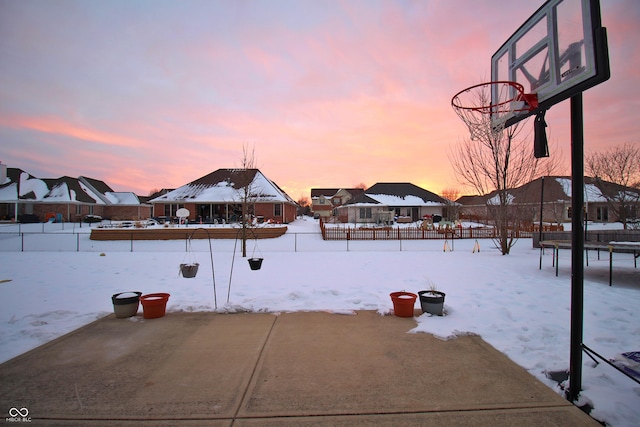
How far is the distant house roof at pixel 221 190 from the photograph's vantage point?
3588 centimetres

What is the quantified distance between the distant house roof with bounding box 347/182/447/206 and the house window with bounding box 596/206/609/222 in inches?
763

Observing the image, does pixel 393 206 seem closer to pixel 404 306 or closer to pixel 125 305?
pixel 404 306

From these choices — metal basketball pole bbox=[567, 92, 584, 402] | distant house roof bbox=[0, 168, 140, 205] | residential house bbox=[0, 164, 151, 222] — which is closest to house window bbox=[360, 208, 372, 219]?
residential house bbox=[0, 164, 151, 222]

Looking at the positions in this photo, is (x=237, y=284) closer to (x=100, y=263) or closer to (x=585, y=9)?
(x=100, y=263)

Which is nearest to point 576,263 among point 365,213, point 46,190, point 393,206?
point 365,213

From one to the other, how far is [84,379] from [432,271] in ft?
30.4

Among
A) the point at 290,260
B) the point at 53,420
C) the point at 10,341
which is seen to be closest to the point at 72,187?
the point at 290,260

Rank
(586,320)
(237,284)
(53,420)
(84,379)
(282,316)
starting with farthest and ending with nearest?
(237,284) < (282,316) < (586,320) < (84,379) < (53,420)

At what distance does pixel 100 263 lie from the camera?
1230 centimetres

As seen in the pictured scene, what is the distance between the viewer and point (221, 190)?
123ft

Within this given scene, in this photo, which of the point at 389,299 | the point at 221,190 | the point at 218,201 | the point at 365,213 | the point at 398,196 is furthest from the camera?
the point at 398,196

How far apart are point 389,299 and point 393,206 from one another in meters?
40.0

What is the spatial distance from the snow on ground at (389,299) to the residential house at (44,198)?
117 feet

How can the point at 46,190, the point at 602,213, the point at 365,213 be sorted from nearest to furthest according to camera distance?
the point at 46,190, the point at 602,213, the point at 365,213
